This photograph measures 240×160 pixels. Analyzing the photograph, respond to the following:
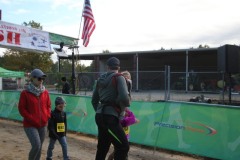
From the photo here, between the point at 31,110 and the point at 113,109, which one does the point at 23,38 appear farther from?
the point at 113,109

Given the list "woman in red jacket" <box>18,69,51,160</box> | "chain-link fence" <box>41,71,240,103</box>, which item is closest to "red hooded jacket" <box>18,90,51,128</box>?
"woman in red jacket" <box>18,69,51,160</box>

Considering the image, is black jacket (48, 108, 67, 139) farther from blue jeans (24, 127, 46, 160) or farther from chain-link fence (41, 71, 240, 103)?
chain-link fence (41, 71, 240, 103)

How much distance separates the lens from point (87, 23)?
14383 mm

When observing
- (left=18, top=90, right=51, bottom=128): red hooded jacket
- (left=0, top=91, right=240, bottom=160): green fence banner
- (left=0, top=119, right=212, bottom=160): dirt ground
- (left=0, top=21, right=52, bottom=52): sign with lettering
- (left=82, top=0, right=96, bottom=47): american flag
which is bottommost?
(left=0, top=119, right=212, bottom=160): dirt ground

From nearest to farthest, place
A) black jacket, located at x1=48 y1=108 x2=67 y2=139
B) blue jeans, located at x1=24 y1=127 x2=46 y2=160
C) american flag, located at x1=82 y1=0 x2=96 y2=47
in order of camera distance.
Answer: blue jeans, located at x1=24 y1=127 x2=46 y2=160
black jacket, located at x1=48 y1=108 x2=67 y2=139
american flag, located at x1=82 y1=0 x2=96 y2=47

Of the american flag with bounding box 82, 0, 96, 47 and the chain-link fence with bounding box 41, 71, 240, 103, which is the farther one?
the chain-link fence with bounding box 41, 71, 240, 103

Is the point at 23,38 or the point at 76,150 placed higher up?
the point at 23,38

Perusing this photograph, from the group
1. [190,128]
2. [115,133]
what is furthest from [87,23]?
[115,133]

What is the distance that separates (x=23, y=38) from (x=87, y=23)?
355cm

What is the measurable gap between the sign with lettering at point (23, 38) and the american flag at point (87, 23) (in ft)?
7.14

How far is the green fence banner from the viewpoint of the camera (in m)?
6.64

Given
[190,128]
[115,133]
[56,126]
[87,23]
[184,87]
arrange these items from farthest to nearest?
[184,87], [87,23], [190,128], [56,126], [115,133]

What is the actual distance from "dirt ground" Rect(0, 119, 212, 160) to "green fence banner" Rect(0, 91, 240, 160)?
0.19 m

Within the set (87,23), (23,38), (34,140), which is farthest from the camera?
(87,23)
